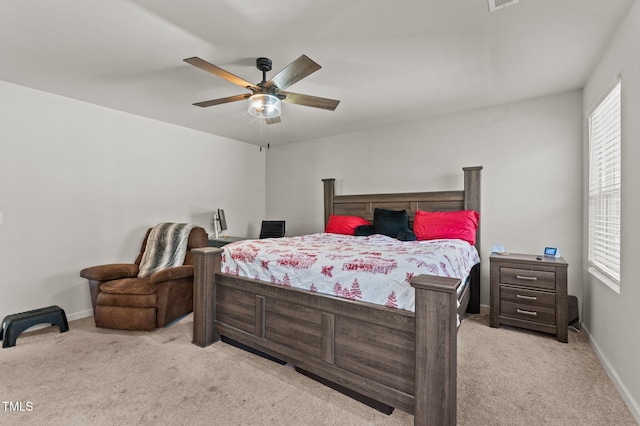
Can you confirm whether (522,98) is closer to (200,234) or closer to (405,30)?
(405,30)

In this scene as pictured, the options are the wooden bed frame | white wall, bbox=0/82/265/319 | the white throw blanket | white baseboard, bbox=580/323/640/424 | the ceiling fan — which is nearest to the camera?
the wooden bed frame

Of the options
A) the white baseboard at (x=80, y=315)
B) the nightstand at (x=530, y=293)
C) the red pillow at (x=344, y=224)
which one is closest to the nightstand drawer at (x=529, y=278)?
the nightstand at (x=530, y=293)

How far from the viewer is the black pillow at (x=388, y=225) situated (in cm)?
380

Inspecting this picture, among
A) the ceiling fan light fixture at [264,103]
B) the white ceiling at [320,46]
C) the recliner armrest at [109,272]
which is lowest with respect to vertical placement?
the recliner armrest at [109,272]

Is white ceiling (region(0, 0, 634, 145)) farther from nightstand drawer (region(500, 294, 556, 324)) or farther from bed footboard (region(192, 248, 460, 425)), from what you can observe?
nightstand drawer (region(500, 294, 556, 324))

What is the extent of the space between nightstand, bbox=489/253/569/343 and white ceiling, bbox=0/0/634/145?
5.91 feet

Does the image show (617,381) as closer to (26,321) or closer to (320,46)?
(320,46)

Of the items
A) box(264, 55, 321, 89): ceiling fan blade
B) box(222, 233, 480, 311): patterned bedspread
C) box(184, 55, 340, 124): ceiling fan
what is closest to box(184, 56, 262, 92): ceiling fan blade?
box(184, 55, 340, 124): ceiling fan

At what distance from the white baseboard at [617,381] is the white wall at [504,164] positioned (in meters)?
0.86

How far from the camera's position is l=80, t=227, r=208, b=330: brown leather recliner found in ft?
9.71

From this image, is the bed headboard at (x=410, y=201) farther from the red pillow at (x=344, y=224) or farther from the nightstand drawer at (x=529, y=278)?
the nightstand drawer at (x=529, y=278)

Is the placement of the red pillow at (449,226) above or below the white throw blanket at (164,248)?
above

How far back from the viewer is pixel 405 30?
2115 millimetres

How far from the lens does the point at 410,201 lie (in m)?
4.07
